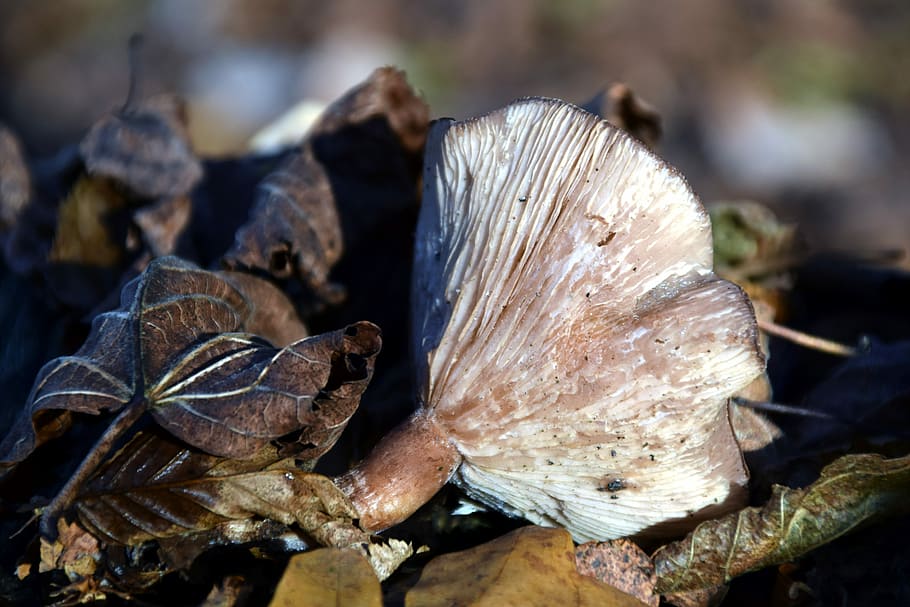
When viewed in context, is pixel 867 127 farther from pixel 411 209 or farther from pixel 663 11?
pixel 411 209

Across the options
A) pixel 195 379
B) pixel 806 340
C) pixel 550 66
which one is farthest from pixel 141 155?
pixel 550 66

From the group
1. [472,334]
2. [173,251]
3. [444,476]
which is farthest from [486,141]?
[173,251]

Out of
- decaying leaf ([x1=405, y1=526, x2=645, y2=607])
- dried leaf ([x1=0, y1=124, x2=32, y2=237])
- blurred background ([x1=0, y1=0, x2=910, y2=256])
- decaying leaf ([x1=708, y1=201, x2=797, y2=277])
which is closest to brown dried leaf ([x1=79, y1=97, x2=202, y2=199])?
dried leaf ([x1=0, y1=124, x2=32, y2=237])

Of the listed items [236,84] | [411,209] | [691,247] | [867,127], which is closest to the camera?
[691,247]

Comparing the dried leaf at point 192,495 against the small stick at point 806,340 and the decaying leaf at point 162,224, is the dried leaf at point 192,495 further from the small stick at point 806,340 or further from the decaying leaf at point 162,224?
the small stick at point 806,340

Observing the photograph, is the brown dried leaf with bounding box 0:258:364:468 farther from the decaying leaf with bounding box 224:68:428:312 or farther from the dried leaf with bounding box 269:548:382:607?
→ the decaying leaf with bounding box 224:68:428:312

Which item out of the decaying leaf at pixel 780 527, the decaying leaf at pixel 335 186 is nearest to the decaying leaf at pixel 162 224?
the decaying leaf at pixel 335 186
